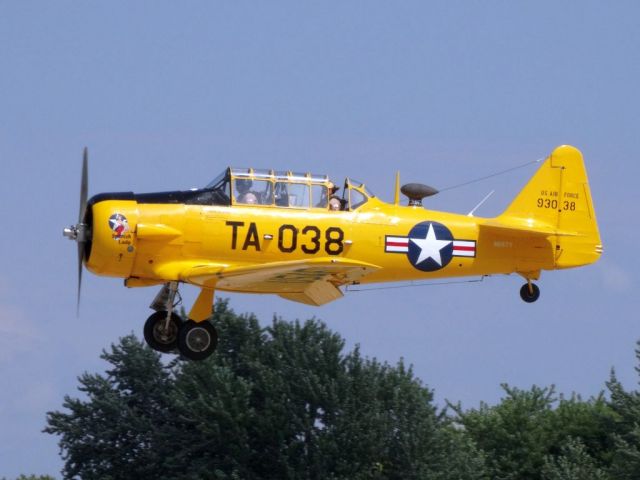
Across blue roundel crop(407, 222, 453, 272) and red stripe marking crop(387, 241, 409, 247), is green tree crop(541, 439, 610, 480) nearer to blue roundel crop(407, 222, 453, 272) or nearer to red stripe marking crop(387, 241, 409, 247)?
blue roundel crop(407, 222, 453, 272)

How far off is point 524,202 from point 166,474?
2163 cm

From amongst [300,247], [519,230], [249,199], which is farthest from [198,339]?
[519,230]

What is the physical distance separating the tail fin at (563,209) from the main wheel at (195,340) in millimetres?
4967

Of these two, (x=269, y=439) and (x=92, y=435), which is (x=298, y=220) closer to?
(x=269, y=439)

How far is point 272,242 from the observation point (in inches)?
938

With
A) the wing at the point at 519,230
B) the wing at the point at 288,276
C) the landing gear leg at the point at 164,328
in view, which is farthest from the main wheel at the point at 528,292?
the landing gear leg at the point at 164,328

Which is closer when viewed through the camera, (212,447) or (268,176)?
(268,176)

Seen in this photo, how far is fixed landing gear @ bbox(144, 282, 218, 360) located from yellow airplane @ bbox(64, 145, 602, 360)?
0.05 ft

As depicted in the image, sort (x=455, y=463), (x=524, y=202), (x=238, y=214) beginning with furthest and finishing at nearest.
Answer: (x=455, y=463) → (x=524, y=202) → (x=238, y=214)

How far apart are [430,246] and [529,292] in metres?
2.00

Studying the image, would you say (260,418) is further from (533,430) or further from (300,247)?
(300,247)

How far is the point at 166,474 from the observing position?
45.6m

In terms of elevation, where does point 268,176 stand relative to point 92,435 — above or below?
above

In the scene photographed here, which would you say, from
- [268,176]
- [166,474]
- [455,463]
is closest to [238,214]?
[268,176]
